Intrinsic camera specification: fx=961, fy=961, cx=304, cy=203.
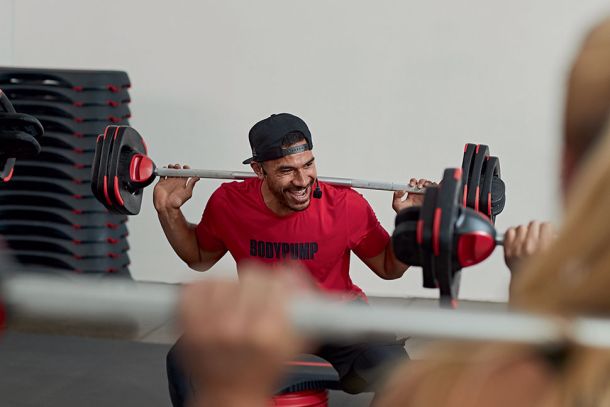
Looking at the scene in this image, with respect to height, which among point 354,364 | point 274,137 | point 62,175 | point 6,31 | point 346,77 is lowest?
point 354,364

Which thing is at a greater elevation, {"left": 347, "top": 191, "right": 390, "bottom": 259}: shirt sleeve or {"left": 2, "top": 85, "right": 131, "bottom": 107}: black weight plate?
{"left": 2, "top": 85, "right": 131, "bottom": 107}: black weight plate

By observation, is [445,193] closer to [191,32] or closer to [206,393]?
[206,393]

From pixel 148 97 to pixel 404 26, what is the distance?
54.8 inches

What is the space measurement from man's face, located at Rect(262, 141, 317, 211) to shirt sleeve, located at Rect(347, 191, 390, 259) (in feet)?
0.48

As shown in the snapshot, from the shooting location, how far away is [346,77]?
15.7 ft

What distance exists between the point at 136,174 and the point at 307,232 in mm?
561

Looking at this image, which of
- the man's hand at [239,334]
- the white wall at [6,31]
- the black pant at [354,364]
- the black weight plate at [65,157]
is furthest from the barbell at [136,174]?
the white wall at [6,31]

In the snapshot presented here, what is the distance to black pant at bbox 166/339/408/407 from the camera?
2.65 metres

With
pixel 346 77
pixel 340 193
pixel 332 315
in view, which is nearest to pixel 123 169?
pixel 340 193

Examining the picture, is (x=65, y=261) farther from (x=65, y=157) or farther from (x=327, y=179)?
(x=327, y=179)

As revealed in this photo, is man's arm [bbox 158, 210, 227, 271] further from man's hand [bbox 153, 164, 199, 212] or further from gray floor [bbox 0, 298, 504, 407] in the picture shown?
gray floor [bbox 0, 298, 504, 407]

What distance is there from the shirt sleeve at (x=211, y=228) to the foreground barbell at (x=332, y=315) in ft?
6.83

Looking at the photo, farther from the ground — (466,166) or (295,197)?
(466,166)

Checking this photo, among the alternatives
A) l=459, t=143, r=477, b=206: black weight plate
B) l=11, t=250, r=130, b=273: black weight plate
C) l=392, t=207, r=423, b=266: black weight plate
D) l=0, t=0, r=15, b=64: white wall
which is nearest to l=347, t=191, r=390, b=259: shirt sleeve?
l=459, t=143, r=477, b=206: black weight plate
